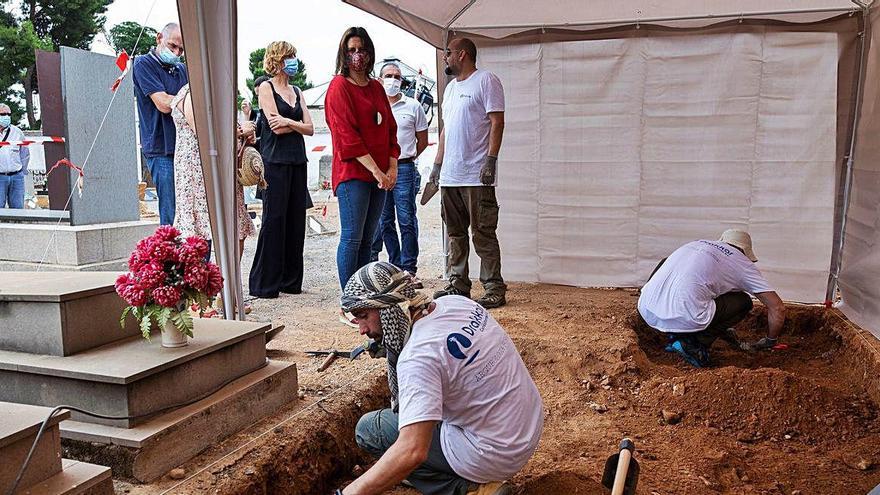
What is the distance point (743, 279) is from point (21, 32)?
76.0 ft

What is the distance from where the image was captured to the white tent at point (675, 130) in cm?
504

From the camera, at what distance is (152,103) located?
433 centimetres

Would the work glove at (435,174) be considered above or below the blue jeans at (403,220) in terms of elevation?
above

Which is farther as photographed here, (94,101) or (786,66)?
(94,101)

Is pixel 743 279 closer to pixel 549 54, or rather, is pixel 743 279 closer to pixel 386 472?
pixel 549 54

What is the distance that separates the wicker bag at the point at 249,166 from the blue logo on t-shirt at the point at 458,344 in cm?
290

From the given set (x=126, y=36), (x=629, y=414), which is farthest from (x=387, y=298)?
(x=126, y=36)

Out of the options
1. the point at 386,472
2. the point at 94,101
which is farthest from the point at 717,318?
the point at 94,101

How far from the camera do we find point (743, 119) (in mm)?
5277

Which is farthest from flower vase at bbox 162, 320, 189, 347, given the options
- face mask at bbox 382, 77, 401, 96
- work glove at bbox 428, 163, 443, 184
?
face mask at bbox 382, 77, 401, 96

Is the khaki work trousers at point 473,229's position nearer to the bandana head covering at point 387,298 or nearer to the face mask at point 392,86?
the face mask at point 392,86

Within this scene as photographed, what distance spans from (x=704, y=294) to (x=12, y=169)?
7.91 metres

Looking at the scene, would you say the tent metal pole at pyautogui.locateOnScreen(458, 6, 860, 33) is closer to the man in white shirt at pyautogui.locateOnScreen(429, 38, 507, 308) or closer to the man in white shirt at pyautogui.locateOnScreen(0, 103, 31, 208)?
the man in white shirt at pyautogui.locateOnScreen(429, 38, 507, 308)

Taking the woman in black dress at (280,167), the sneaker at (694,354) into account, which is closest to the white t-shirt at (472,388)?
the sneaker at (694,354)
